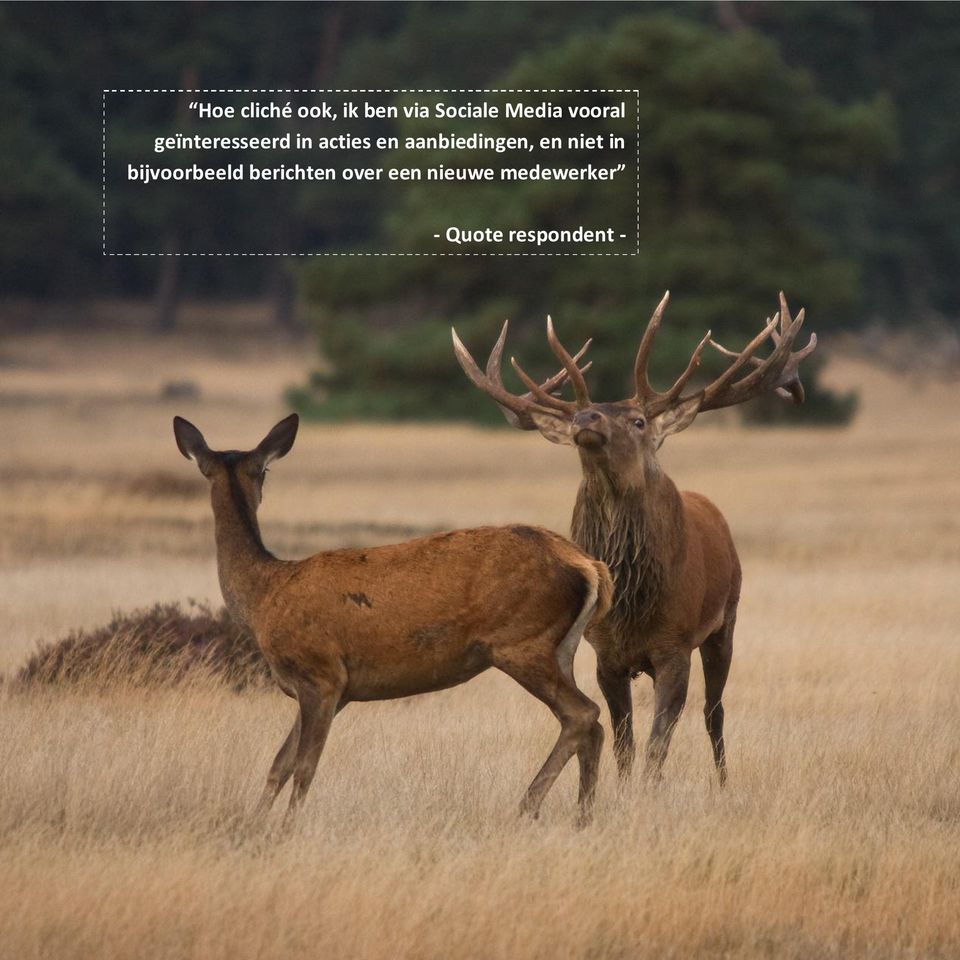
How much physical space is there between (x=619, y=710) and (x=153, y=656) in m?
3.38

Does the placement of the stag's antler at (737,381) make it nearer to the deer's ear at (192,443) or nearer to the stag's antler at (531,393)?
the stag's antler at (531,393)

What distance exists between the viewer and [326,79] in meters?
59.7

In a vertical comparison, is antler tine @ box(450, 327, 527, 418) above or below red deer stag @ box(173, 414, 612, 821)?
above

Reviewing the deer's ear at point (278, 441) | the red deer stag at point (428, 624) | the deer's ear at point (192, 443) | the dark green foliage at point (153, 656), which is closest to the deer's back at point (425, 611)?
the red deer stag at point (428, 624)

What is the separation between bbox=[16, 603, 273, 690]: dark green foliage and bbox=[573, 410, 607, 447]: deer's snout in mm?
3130

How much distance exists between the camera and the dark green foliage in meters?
10.4

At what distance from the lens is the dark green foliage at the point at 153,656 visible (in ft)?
34.2

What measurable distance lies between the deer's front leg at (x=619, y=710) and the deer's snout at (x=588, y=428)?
113 cm

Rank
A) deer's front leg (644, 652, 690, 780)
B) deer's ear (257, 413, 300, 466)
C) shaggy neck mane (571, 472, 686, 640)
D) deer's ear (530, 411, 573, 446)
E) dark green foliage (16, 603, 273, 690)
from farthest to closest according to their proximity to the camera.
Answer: dark green foliage (16, 603, 273, 690) < deer's ear (530, 411, 573, 446) < shaggy neck mane (571, 472, 686, 640) < deer's front leg (644, 652, 690, 780) < deer's ear (257, 413, 300, 466)

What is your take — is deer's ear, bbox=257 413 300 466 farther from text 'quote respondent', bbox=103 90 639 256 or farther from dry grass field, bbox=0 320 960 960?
text 'quote respondent', bbox=103 90 639 256

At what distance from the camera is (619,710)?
8391 millimetres

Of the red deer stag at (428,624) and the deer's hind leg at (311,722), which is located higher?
the red deer stag at (428,624)

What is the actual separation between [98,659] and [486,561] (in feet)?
13.9

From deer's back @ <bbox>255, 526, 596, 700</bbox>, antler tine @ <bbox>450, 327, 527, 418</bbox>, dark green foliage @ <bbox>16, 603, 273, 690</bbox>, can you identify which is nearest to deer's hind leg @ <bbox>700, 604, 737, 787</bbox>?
antler tine @ <bbox>450, 327, 527, 418</bbox>
